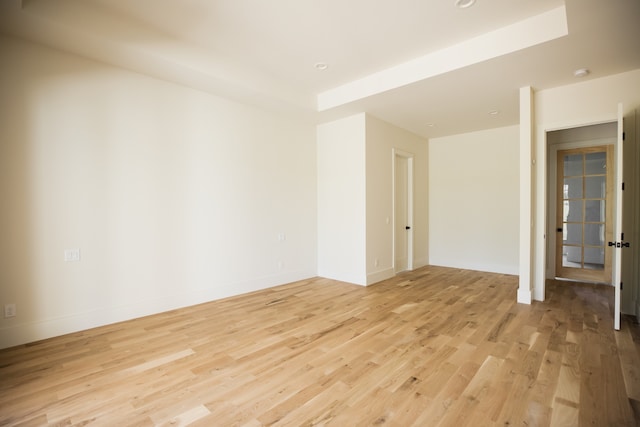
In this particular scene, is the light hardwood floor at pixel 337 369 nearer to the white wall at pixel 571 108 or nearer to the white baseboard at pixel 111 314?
the white baseboard at pixel 111 314

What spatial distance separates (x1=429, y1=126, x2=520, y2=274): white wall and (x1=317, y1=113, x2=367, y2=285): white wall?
263cm

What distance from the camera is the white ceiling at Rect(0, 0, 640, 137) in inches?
104

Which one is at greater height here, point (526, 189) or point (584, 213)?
point (526, 189)

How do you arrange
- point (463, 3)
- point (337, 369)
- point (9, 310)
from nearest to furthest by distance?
point (337, 369) → point (463, 3) → point (9, 310)

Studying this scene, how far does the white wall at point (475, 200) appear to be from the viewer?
18.8 feet

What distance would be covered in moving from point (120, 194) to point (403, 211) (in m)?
4.86

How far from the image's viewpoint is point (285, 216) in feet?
16.6

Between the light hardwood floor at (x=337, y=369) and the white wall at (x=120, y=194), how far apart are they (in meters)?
0.36

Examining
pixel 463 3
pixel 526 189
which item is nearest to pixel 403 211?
pixel 526 189

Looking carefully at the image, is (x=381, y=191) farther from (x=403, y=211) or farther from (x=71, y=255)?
(x=71, y=255)

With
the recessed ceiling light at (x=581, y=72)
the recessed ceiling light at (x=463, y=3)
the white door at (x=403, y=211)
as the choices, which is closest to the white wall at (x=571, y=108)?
the recessed ceiling light at (x=581, y=72)

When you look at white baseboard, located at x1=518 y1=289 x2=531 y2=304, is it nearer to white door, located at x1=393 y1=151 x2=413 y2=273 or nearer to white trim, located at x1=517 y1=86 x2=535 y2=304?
white trim, located at x1=517 y1=86 x2=535 y2=304

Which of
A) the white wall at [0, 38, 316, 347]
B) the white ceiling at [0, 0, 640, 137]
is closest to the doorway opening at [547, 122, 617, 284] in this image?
the white ceiling at [0, 0, 640, 137]

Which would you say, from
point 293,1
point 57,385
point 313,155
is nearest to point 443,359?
point 57,385
